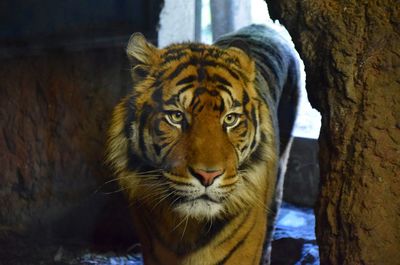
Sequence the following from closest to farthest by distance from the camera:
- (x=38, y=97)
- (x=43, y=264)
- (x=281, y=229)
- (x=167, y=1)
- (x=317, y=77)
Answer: (x=317, y=77) < (x=167, y=1) < (x=43, y=264) < (x=38, y=97) < (x=281, y=229)

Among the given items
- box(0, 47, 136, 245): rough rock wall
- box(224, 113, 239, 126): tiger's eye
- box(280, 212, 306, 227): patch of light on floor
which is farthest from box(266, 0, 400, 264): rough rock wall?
box(280, 212, 306, 227): patch of light on floor

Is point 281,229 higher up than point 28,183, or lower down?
lower down

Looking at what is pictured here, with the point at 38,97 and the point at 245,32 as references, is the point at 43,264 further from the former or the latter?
the point at 245,32

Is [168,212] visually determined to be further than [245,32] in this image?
No

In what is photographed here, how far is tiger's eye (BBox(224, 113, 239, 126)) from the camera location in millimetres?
1987

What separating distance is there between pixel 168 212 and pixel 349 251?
630 millimetres

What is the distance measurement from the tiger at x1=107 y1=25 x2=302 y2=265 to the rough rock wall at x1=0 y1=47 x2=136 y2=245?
781mm

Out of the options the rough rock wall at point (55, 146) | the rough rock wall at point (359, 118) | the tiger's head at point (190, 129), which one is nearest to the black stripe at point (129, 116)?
the tiger's head at point (190, 129)

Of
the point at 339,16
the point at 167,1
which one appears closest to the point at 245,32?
the point at 167,1

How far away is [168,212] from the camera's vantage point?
2203 mm

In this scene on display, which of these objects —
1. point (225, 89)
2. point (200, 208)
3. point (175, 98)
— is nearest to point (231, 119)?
point (225, 89)

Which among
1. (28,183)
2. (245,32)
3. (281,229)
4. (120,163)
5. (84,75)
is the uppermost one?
(245,32)

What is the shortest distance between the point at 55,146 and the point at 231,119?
1478mm

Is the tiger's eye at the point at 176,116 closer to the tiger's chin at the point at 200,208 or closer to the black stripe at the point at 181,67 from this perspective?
the black stripe at the point at 181,67
